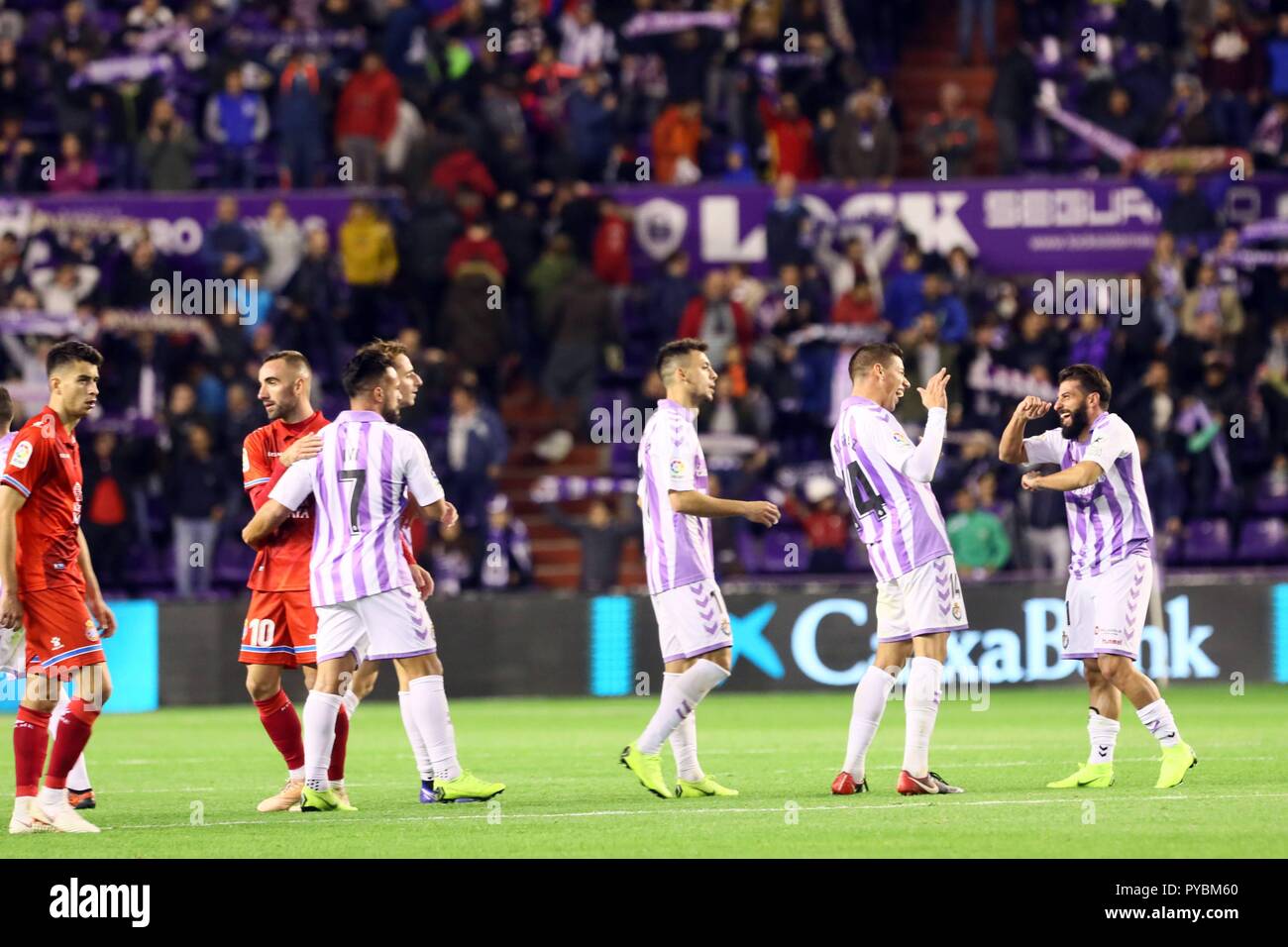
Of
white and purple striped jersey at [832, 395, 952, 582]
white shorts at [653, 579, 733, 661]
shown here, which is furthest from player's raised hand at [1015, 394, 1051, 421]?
white shorts at [653, 579, 733, 661]

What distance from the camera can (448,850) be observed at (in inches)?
339

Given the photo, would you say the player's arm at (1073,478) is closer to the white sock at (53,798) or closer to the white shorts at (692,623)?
the white shorts at (692,623)

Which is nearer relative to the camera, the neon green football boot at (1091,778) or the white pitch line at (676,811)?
the white pitch line at (676,811)

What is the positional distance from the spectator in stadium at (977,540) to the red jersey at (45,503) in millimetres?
11747

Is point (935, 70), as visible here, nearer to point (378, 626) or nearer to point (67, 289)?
point (67, 289)

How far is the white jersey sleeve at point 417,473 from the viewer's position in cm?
1009

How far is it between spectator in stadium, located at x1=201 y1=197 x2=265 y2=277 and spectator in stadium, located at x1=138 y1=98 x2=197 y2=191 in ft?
3.40

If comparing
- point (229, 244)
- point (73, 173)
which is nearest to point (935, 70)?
point (229, 244)

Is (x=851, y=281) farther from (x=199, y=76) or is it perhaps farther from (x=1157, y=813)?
(x=1157, y=813)

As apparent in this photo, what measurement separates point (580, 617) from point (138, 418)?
18.8 feet

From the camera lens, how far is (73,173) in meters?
24.4

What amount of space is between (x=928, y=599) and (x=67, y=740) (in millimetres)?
4181

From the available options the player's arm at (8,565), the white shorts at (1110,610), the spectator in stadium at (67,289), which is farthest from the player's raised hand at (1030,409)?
the spectator in stadium at (67,289)

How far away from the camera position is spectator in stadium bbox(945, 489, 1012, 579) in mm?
20422
